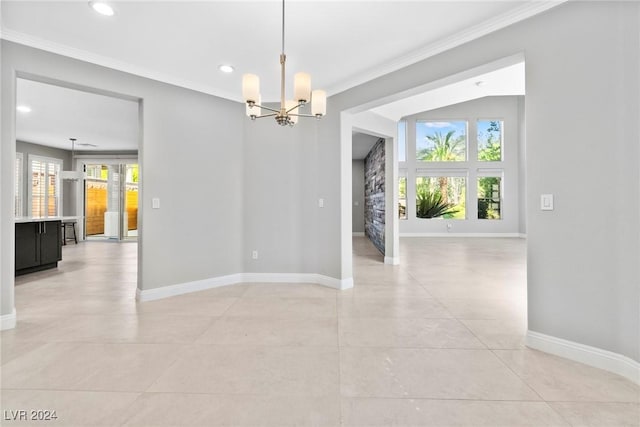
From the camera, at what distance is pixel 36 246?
15.8 ft

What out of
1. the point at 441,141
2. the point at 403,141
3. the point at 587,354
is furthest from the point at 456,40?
the point at 441,141

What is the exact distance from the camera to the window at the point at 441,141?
34.3 ft

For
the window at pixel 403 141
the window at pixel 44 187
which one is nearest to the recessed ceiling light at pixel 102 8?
the window at pixel 44 187

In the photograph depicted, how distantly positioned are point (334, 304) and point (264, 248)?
1.50 metres

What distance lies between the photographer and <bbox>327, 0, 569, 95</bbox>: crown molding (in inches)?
85.8

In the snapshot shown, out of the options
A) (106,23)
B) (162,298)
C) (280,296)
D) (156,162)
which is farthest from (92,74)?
(280,296)

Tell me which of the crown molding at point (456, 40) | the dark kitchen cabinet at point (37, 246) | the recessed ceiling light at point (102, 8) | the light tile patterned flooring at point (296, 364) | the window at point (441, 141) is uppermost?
the window at point (441, 141)

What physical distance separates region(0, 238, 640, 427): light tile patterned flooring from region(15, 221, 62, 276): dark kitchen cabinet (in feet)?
5.01

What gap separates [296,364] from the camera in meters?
1.96

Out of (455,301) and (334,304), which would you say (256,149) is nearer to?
(334,304)

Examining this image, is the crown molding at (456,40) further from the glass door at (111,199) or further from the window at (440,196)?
the glass door at (111,199)

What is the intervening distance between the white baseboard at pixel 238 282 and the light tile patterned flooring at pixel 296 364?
183 millimetres

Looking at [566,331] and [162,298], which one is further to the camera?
[162,298]

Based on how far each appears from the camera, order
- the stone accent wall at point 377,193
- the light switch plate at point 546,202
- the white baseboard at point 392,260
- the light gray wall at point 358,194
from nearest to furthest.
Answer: the light switch plate at point 546,202 → the white baseboard at point 392,260 → the stone accent wall at point 377,193 → the light gray wall at point 358,194
